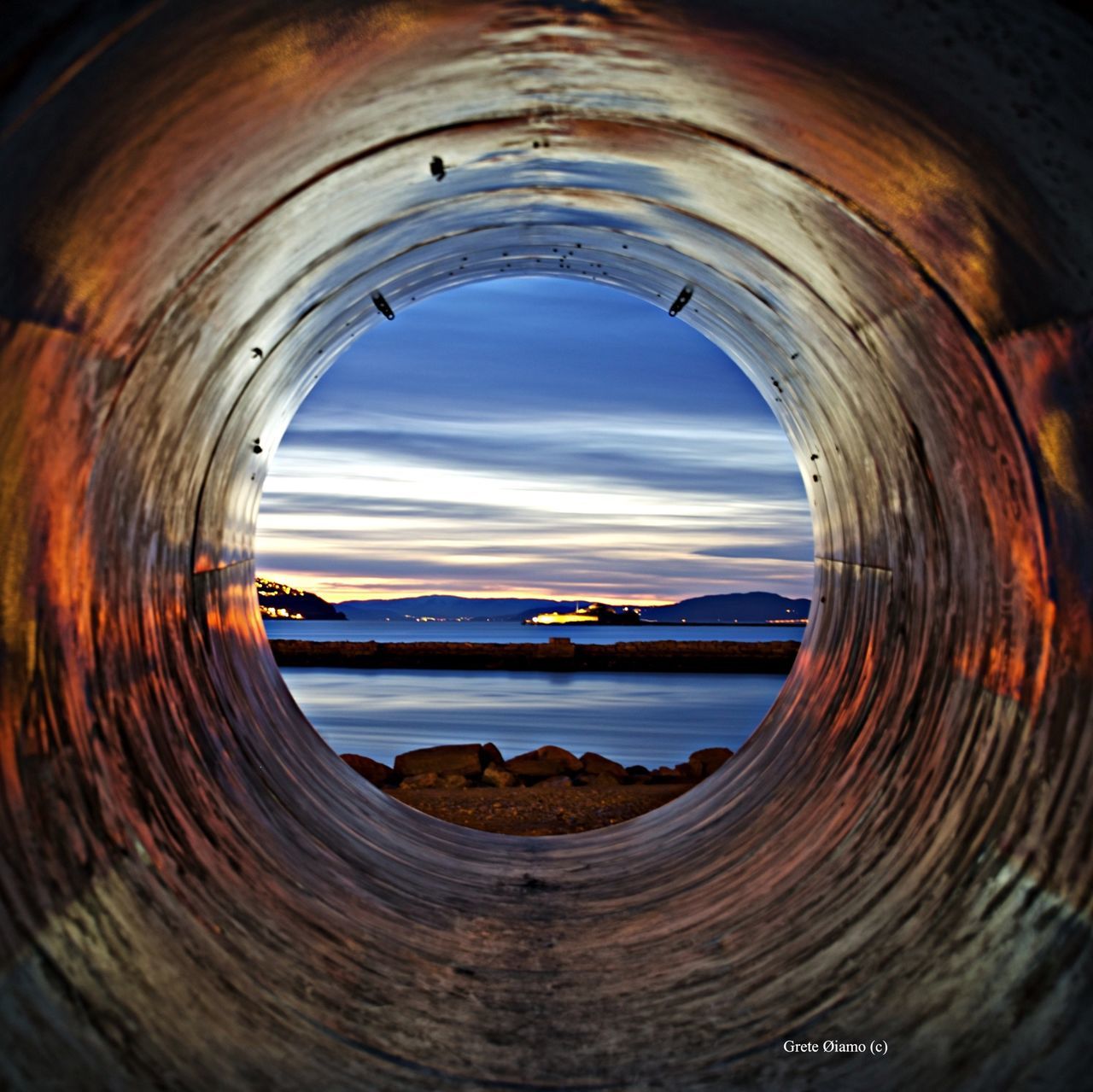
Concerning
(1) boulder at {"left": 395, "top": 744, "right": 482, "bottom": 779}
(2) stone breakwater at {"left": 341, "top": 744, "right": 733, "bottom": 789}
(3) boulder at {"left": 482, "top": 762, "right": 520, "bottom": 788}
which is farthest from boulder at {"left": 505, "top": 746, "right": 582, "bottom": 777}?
(1) boulder at {"left": 395, "top": 744, "right": 482, "bottom": 779}

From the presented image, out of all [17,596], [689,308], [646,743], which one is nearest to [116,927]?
[17,596]

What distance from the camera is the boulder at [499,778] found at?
1199cm

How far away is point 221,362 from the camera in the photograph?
5227mm

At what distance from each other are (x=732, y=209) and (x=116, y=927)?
376cm

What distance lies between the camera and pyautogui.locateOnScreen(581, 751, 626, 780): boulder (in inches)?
491

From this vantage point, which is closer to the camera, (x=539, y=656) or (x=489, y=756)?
(x=489, y=756)

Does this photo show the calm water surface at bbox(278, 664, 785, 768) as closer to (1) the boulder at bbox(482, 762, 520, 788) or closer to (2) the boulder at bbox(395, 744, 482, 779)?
(2) the boulder at bbox(395, 744, 482, 779)

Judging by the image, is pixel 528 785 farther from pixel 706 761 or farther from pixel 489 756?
pixel 706 761

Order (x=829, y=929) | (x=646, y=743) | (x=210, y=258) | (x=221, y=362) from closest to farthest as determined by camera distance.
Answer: (x=210, y=258) < (x=829, y=929) < (x=221, y=362) < (x=646, y=743)

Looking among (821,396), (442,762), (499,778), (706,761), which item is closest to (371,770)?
(442,762)

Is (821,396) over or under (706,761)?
over

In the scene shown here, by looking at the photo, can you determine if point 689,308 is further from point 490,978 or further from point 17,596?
point 17,596

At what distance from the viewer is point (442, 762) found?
12484mm

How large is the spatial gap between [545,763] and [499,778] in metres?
0.82
